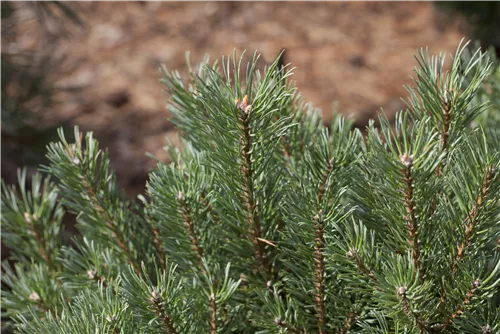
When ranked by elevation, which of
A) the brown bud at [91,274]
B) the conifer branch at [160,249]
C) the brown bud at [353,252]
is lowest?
the brown bud at [353,252]

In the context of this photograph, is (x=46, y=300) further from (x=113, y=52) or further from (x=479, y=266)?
(x=113, y=52)

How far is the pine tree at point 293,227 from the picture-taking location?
102 centimetres

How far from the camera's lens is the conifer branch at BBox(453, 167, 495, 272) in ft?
3.27

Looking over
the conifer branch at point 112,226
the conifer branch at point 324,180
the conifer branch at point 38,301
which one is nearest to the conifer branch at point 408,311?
the conifer branch at point 324,180

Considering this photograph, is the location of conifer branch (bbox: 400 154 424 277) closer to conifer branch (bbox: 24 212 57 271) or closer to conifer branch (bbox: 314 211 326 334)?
conifer branch (bbox: 314 211 326 334)

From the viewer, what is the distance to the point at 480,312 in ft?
3.53

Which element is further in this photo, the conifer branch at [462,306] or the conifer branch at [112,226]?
the conifer branch at [112,226]

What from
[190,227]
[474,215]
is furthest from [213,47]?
[474,215]

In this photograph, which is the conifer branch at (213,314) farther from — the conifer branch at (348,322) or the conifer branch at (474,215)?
the conifer branch at (474,215)

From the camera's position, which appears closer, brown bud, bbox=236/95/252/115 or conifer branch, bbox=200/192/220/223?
brown bud, bbox=236/95/252/115

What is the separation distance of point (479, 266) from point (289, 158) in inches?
19.1

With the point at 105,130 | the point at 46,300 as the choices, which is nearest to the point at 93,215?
the point at 46,300

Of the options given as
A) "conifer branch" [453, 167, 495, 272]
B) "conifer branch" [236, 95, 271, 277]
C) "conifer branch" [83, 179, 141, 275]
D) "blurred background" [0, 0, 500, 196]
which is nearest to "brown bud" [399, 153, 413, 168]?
"conifer branch" [453, 167, 495, 272]

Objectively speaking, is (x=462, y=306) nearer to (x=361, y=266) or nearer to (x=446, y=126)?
(x=361, y=266)
